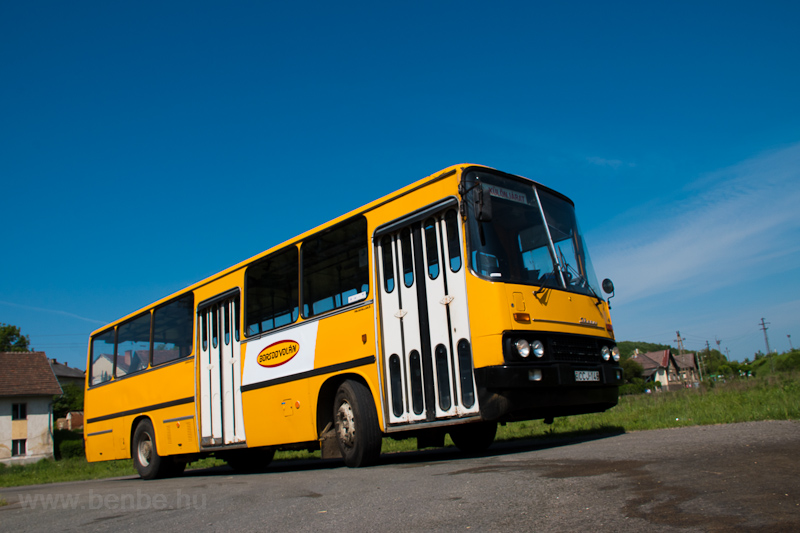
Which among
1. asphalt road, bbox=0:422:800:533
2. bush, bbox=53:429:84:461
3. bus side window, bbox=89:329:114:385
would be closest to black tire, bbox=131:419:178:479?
bus side window, bbox=89:329:114:385

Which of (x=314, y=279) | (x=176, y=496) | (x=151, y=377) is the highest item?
(x=314, y=279)

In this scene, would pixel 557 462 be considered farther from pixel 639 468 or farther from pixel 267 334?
pixel 267 334

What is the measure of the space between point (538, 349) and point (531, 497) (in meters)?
2.71

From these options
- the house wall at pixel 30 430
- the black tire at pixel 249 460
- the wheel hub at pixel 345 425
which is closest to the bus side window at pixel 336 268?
the wheel hub at pixel 345 425

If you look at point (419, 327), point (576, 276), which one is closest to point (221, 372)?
point (419, 327)

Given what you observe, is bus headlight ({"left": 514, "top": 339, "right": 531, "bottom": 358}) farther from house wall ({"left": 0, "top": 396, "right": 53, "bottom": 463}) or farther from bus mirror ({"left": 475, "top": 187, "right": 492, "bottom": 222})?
house wall ({"left": 0, "top": 396, "right": 53, "bottom": 463})

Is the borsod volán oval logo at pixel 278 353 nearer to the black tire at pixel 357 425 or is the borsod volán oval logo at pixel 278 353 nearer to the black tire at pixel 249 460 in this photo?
the black tire at pixel 357 425

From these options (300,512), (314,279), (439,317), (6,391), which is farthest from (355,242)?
(6,391)

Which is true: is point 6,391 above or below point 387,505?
above

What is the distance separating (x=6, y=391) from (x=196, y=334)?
4207 centimetres

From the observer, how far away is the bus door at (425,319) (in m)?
6.93

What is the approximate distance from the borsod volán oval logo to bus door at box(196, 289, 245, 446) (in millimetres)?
809

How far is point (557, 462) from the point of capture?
595 cm

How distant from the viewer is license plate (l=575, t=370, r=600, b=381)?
7090 millimetres
